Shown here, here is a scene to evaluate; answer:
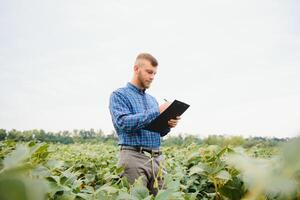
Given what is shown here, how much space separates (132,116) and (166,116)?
1.00ft

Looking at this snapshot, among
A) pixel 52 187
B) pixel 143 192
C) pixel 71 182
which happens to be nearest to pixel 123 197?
pixel 143 192

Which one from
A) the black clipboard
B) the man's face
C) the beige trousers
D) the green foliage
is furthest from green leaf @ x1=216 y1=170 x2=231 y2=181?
the man's face

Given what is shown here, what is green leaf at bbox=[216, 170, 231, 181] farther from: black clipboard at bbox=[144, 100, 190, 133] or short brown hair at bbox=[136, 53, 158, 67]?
short brown hair at bbox=[136, 53, 158, 67]

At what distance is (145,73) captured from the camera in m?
3.58

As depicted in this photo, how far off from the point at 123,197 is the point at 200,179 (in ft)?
2.37

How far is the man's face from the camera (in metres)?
3.55

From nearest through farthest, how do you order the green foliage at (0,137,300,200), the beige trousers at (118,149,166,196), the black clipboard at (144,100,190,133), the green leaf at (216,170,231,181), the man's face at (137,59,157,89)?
the green foliage at (0,137,300,200), the green leaf at (216,170,231,181), the black clipboard at (144,100,190,133), the beige trousers at (118,149,166,196), the man's face at (137,59,157,89)

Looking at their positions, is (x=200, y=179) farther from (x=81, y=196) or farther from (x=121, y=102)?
(x=121, y=102)

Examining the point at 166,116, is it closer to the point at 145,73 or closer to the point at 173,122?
the point at 173,122

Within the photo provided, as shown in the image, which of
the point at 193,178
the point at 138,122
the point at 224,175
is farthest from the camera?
the point at 138,122

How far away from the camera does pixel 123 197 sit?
113cm

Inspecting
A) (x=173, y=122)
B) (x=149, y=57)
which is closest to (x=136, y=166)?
(x=173, y=122)

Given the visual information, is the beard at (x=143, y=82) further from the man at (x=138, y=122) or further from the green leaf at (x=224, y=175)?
the green leaf at (x=224, y=175)

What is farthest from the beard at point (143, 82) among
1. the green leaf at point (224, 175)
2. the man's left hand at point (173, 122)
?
the green leaf at point (224, 175)
